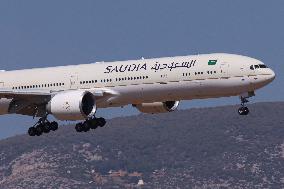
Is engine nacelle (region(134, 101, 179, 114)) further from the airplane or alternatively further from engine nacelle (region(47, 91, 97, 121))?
engine nacelle (region(47, 91, 97, 121))

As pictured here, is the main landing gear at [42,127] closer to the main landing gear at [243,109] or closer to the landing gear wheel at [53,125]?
the landing gear wheel at [53,125]

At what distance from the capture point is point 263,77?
77.0m

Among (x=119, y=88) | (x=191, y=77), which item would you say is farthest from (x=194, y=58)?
(x=119, y=88)

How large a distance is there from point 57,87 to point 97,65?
421 centimetres

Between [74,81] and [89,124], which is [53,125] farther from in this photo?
[74,81]

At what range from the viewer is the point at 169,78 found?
7831 centimetres

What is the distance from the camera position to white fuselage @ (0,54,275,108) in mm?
77250

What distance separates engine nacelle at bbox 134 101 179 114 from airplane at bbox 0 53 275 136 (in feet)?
0.31

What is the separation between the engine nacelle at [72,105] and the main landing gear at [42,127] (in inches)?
198

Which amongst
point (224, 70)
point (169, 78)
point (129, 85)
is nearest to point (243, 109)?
point (224, 70)

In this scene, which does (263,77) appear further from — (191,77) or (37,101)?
(37,101)

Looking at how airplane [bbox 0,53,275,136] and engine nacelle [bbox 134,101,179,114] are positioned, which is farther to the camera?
engine nacelle [bbox 134,101,179,114]

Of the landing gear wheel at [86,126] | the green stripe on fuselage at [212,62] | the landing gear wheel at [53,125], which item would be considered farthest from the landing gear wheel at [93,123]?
the green stripe on fuselage at [212,62]

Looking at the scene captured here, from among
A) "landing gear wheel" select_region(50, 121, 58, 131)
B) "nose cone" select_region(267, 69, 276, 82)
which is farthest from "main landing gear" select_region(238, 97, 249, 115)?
"landing gear wheel" select_region(50, 121, 58, 131)
